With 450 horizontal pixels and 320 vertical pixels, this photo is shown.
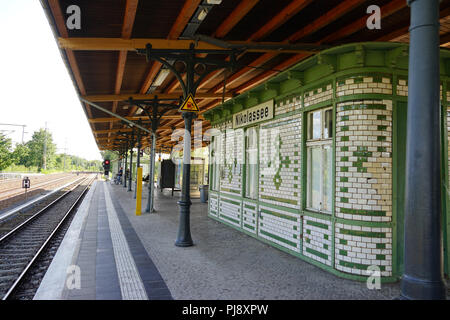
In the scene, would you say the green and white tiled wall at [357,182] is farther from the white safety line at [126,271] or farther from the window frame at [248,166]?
the white safety line at [126,271]

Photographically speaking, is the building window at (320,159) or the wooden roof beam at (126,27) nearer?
the wooden roof beam at (126,27)

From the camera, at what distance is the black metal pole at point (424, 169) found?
2529 mm

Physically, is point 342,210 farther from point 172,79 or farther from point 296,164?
point 172,79

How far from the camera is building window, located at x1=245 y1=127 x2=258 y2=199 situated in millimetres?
7677

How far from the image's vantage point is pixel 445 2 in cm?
470

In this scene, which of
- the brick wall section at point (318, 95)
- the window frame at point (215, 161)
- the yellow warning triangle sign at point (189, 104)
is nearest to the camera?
the brick wall section at point (318, 95)

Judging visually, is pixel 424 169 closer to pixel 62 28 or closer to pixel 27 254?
pixel 62 28

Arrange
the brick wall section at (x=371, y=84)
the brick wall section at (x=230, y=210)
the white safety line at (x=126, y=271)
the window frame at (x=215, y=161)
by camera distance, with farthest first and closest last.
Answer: the window frame at (x=215, y=161), the brick wall section at (x=230, y=210), the brick wall section at (x=371, y=84), the white safety line at (x=126, y=271)

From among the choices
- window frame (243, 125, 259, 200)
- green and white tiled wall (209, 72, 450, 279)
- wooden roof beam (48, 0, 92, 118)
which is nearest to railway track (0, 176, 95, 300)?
wooden roof beam (48, 0, 92, 118)

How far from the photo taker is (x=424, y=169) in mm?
2535

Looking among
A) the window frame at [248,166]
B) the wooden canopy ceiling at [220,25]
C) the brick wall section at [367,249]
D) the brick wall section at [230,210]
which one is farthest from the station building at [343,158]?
the brick wall section at [230,210]

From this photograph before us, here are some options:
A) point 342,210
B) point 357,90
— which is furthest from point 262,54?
point 342,210

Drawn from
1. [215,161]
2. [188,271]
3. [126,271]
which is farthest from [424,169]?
[215,161]

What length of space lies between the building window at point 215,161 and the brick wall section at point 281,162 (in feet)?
9.75
